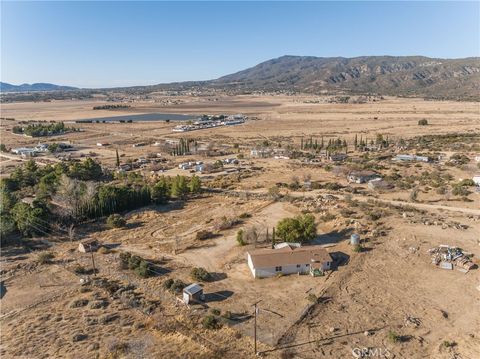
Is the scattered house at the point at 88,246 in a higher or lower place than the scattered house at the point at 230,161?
lower

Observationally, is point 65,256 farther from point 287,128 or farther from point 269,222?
point 287,128

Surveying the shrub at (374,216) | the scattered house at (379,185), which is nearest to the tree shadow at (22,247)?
the shrub at (374,216)

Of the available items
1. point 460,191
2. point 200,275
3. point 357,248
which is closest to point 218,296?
point 200,275

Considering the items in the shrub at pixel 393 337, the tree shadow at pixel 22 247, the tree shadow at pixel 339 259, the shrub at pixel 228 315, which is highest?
the tree shadow at pixel 22 247

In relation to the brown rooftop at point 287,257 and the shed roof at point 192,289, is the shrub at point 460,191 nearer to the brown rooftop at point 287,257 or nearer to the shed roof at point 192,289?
the brown rooftop at point 287,257

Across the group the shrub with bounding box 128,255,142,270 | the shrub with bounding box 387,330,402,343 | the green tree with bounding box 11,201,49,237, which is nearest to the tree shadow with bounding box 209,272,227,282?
the shrub with bounding box 128,255,142,270

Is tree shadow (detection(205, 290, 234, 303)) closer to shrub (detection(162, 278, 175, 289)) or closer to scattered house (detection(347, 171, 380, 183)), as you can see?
shrub (detection(162, 278, 175, 289))

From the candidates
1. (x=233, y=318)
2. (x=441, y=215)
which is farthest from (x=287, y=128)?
(x=233, y=318)
